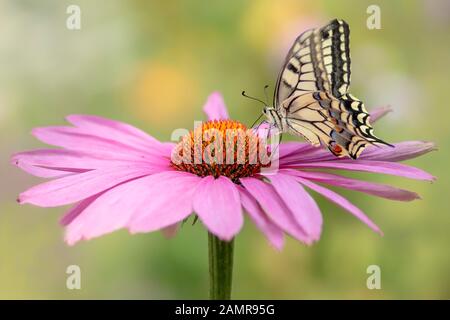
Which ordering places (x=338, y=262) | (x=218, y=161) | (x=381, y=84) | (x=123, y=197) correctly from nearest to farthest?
1. (x=123, y=197)
2. (x=218, y=161)
3. (x=338, y=262)
4. (x=381, y=84)

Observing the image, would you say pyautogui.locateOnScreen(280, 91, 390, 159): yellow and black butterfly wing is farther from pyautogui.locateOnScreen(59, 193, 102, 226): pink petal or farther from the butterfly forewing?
pyautogui.locateOnScreen(59, 193, 102, 226): pink petal

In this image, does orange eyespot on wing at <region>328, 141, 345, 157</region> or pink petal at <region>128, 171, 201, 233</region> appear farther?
orange eyespot on wing at <region>328, 141, 345, 157</region>

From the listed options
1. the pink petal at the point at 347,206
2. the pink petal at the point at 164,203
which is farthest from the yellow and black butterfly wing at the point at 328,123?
the pink petal at the point at 164,203

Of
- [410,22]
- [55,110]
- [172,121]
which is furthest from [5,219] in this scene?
[410,22]

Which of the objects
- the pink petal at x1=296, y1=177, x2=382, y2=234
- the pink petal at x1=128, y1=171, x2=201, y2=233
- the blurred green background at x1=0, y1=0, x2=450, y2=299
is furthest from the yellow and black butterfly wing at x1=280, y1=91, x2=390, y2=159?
the blurred green background at x1=0, y1=0, x2=450, y2=299

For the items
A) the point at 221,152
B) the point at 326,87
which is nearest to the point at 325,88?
the point at 326,87

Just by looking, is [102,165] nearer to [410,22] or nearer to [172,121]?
[172,121]

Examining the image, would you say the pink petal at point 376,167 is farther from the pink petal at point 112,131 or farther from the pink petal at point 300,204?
the pink petal at point 112,131

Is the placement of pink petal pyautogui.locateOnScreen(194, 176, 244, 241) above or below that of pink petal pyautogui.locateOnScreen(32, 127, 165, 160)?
below
